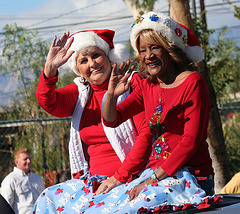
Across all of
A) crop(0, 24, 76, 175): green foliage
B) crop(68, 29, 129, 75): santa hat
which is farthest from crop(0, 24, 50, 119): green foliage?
crop(68, 29, 129, 75): santa hat

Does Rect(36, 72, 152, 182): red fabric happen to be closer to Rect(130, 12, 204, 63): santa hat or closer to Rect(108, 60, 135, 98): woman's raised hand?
Rect(108, 60, 135, 98): woman's raised hand

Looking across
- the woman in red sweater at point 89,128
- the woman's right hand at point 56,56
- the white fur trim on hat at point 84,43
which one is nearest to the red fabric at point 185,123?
the woman in red sweater at point 89,128

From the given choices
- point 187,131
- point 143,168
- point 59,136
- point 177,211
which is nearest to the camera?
point 177,211

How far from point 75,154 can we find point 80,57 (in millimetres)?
688

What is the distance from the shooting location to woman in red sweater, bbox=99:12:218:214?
2354 millimetres

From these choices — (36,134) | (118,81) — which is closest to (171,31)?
(118,81)

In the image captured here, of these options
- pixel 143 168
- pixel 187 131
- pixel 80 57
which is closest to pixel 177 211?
pixel 187 131

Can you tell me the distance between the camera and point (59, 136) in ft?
28.3

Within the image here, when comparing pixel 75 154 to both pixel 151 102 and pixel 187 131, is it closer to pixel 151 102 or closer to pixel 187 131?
pixel 151 102

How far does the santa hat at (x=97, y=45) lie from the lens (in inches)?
124

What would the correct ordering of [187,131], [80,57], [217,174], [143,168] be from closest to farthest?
[187,131], [143,168], [80,57], [217,174]

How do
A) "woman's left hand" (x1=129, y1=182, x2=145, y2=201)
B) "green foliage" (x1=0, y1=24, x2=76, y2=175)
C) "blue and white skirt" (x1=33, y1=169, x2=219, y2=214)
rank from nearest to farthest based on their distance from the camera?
"blue and white skirt" (x1=33, y1=169, x2=219, y2=214) < "woman's left hand" (x1=129, y1=182, x2=145, y2=201) < "green foliage" (x1=0, y1=24, x2=76, y2=175)

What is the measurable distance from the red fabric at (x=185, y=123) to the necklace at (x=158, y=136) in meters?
0.02

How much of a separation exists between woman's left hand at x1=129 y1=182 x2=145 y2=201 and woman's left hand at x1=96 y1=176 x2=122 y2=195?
12.3 inches
